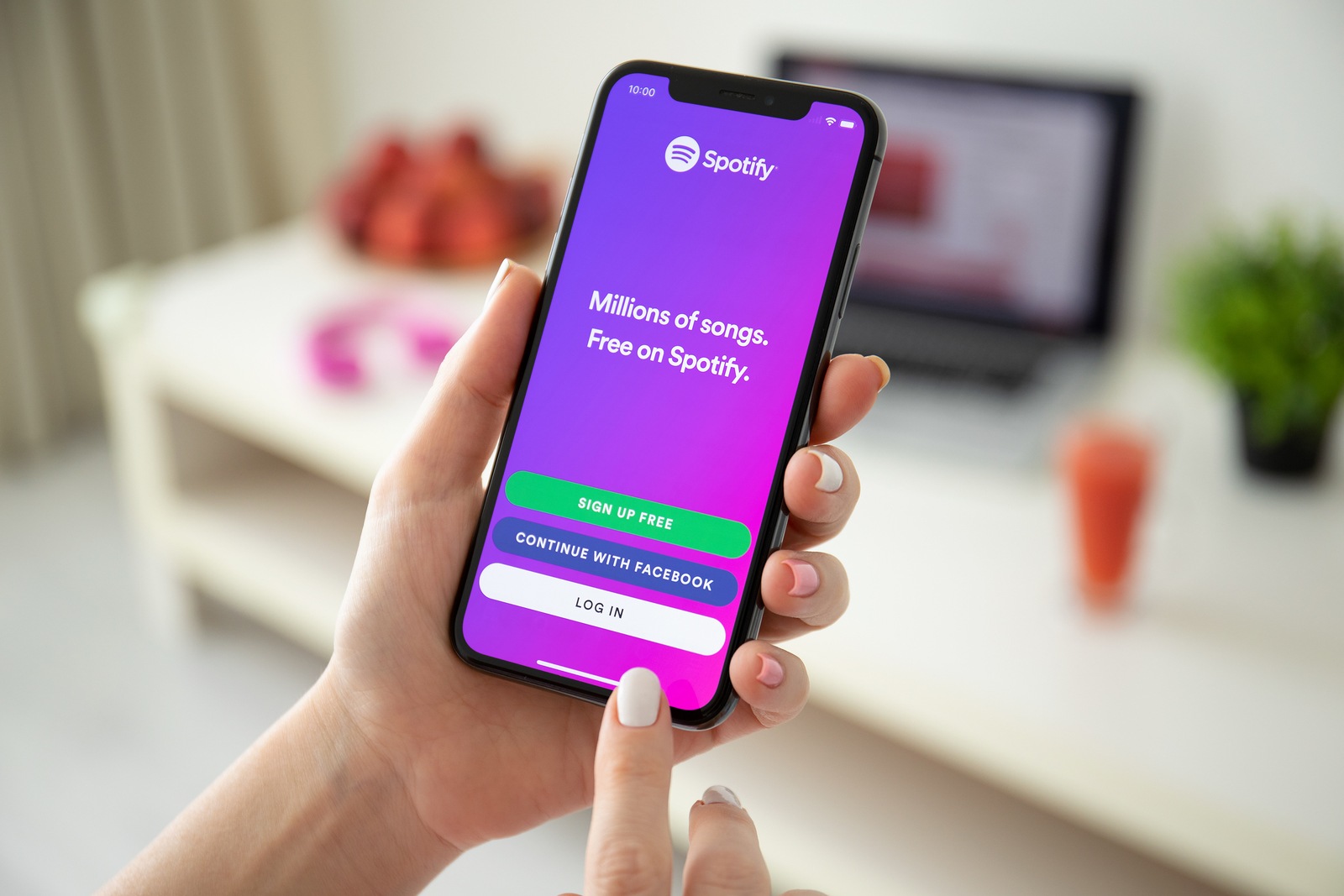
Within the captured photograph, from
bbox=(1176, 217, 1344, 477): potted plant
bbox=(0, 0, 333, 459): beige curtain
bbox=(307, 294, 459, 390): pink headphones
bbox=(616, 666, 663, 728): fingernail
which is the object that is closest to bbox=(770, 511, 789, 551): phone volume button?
bbox=(616, 666, 663, 728): fingernail

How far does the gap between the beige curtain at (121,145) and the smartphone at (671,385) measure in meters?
1.79

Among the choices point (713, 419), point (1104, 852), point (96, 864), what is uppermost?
point (713, 419)

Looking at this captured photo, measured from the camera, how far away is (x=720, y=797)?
1.94ft

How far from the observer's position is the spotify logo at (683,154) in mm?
652

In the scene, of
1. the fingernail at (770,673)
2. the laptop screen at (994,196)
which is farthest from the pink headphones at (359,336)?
the fingernail at (770,673)

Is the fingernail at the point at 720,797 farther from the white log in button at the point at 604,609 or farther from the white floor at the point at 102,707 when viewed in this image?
the white floor at the point at 102,707

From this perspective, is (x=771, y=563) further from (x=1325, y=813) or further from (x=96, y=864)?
(x=96, y=864)

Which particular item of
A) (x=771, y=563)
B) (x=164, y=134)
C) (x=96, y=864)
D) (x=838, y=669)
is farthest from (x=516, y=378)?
(x=164, y=134)

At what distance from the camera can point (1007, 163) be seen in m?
1.49

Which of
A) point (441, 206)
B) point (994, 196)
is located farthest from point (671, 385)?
point (441, 206)

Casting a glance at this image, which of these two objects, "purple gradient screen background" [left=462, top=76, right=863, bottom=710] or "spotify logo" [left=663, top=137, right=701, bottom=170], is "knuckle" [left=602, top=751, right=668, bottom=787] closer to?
"purple gradient screen background" [left=462, top=76, right=863, bottom=710]

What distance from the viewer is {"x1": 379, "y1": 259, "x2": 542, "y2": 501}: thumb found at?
657 millimetres

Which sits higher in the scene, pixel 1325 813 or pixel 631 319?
pixel 631 319

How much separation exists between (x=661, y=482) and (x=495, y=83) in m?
1.61
